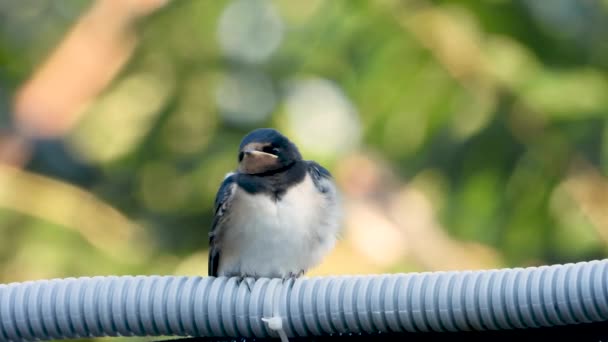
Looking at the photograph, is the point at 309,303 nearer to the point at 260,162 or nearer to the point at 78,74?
the point at 260,162

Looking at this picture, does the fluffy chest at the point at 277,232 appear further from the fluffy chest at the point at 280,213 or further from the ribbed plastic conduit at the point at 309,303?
the ribbed plastic conduit at the point at 309,303

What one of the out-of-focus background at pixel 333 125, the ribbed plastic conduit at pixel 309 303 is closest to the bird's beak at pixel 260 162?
the ribbed plastic conduit at pixel 309 303

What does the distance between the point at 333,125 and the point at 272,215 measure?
1.87 m

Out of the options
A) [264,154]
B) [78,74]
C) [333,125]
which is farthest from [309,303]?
[78,74]

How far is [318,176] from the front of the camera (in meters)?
2.30

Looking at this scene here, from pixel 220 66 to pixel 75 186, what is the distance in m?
0.71

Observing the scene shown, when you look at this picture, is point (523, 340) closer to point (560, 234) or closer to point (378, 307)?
point (378, 307)

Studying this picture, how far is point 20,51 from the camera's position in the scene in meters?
5.14

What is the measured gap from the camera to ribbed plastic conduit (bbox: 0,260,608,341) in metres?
1.23

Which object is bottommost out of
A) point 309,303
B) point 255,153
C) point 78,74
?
point 78,74

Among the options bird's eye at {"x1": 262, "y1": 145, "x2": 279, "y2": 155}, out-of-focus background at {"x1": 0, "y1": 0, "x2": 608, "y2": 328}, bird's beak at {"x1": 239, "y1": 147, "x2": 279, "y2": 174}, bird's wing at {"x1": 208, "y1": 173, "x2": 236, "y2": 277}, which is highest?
bird's eye at {"x1": 262, "y1": 145, "x2": 279, "y2": 155}

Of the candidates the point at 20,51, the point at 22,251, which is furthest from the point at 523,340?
the point at 20,51

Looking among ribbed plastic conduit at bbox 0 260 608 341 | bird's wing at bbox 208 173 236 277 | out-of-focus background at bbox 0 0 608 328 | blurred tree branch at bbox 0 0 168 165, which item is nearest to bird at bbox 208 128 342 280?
bird's wing at bbox 208 173 236 277

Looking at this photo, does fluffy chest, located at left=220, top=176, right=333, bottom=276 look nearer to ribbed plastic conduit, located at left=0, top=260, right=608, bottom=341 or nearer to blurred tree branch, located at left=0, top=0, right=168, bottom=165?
ribbed plastic conduit, located at left=0, top=260, right=608, bottom=341
